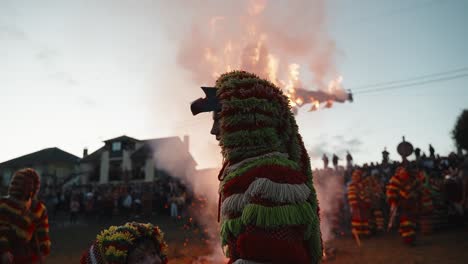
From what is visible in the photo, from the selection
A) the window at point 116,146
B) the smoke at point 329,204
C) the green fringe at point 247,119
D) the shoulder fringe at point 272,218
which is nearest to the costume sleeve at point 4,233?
the shoulder fringe at point 272,218

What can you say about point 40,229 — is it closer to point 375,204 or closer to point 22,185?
point 22,185

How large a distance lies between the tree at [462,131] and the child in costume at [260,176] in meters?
39.1

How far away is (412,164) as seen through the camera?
20094 millimetres

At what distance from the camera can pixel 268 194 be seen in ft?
7.50

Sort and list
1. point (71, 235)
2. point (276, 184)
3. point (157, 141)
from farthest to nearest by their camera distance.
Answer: point (157, 141) < point (71, 235) < point (276, 184)

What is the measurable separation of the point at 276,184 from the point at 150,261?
3.68 feet

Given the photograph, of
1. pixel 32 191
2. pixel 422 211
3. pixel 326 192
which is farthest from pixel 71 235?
pixel 422 211

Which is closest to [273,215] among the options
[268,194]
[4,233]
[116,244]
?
[268,194]

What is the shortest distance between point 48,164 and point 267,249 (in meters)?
62.5

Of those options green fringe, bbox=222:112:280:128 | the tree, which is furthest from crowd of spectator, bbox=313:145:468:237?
the tree

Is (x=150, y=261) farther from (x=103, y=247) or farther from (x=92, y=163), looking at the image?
(x=92, y=163)

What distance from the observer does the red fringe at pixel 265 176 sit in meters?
2.36

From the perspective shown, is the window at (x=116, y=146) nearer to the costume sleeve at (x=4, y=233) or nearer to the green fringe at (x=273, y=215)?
the costume sleeve at (x=4, y=233)

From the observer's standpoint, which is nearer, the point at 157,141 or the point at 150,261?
the point at 150,261
